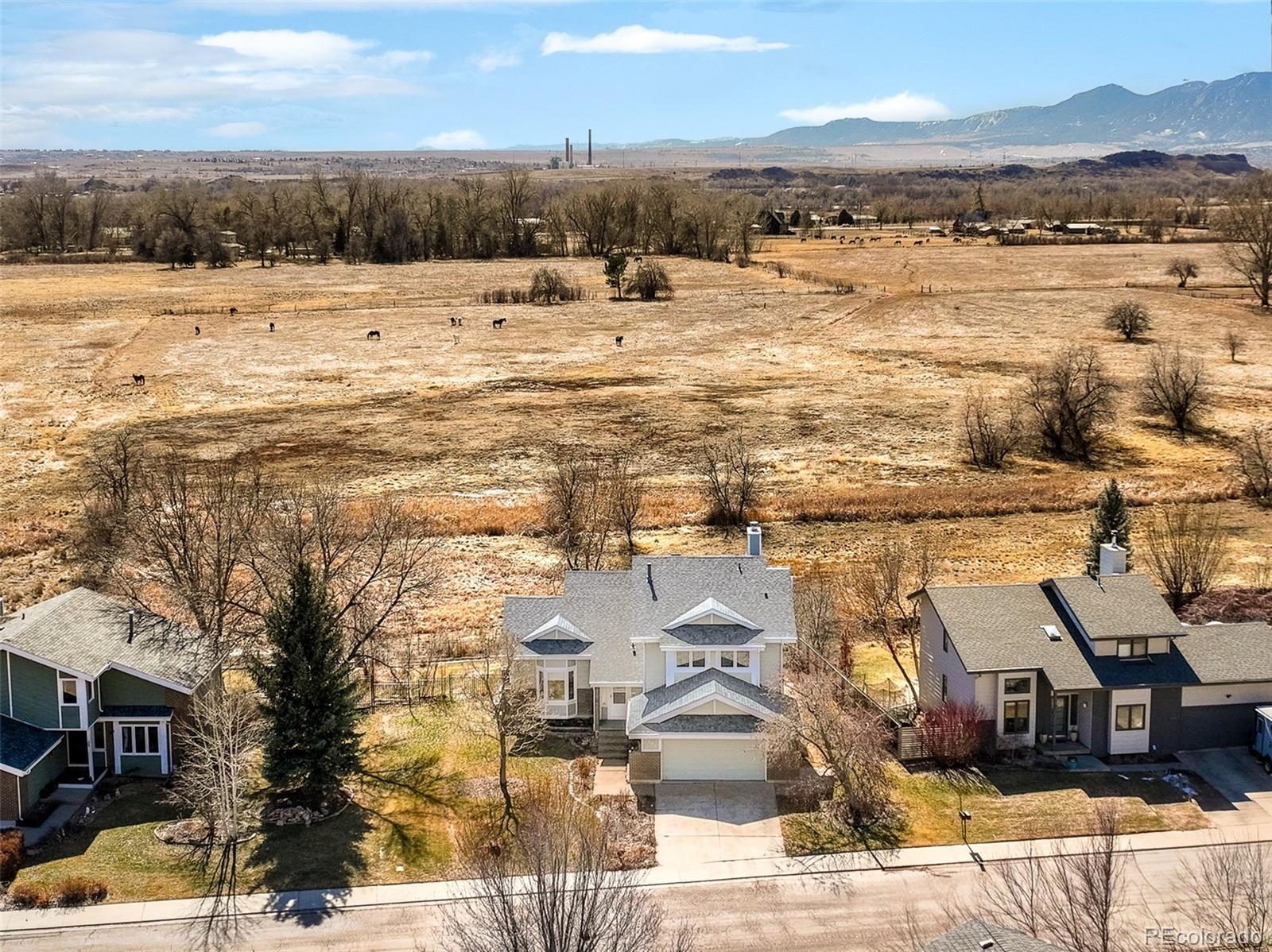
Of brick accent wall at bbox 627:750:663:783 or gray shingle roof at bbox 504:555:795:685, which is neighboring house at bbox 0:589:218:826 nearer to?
gray shingle roof at bbox 504:555:795:685

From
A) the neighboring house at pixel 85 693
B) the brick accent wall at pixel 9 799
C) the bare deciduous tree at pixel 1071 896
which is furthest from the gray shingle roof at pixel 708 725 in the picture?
the brick accent wall at pixel 9 799

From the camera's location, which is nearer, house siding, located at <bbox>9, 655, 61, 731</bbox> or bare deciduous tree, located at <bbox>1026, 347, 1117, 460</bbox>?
house siding, located at <bbox>9, 655, 61, 731</bbox>

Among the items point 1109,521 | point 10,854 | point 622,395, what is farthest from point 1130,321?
point 10,854

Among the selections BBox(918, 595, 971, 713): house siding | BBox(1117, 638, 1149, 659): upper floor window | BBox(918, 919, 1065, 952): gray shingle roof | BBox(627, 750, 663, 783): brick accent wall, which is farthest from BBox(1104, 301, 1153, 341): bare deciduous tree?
BBox(918, 919, 1065, 952): gray shingle roof

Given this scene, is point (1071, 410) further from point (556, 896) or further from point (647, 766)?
point (556, 896)

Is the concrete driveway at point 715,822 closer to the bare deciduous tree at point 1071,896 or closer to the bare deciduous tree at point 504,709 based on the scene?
the bare deciduous tree at point 504,709

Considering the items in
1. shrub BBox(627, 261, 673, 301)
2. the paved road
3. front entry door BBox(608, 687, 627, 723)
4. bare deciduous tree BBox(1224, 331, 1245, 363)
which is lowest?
the paved road

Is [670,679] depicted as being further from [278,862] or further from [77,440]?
[77,440]
